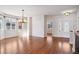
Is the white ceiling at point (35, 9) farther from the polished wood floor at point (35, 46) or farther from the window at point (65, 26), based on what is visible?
the polished wood floor at point (35, 46)

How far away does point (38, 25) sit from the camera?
1929 millimetres

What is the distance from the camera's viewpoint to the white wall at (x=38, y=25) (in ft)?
6.31

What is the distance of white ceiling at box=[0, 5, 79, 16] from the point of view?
1754 mm

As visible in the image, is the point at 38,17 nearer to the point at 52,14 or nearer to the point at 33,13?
the point at 33,13

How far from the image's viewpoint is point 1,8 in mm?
1746

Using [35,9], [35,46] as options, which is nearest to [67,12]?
[35,9]

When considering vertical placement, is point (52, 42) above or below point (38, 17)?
below

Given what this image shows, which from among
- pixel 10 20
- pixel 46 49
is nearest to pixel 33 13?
pixel 10 20

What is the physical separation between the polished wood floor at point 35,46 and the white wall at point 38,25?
0.12 metres

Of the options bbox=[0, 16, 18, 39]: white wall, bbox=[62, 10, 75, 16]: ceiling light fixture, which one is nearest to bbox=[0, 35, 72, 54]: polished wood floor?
bbox=[0, 16, 18, 39]: white wall

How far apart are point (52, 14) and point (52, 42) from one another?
52 cm

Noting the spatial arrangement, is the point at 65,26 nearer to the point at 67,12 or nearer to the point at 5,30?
the point at 67,12

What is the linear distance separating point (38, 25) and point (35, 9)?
1.02ft

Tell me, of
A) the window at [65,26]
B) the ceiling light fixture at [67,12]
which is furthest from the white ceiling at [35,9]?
the window at [65,26]
